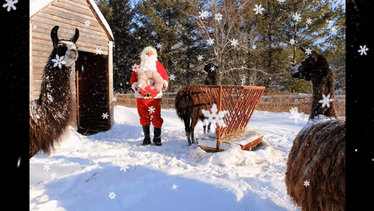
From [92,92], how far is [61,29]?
6.52ft

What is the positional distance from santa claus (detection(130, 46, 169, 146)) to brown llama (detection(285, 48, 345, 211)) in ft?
6.53

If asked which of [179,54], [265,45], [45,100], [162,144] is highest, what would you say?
[179,54]

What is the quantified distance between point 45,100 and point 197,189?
154 cm

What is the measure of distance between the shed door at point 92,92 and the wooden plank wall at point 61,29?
2.10 feet

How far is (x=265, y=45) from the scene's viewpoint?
5.10ft

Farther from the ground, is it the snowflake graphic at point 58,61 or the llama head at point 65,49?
the llama head at point 65,49

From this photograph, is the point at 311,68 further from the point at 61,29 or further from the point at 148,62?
the point at 61,29

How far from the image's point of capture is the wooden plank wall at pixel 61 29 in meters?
1.78

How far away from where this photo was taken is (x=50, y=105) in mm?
1562

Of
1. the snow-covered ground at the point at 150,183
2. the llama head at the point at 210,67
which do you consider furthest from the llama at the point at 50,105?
the llama head at the point at 210,67
